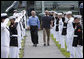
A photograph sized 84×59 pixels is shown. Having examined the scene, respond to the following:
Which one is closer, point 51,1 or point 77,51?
point 77,51

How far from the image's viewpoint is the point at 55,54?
57.3 feet

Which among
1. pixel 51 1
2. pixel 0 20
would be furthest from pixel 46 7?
pixel 0 20

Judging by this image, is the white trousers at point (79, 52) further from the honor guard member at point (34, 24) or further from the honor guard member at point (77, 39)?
the honor guard member at point (34, 24)

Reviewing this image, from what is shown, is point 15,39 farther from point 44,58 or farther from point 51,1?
point 51,1

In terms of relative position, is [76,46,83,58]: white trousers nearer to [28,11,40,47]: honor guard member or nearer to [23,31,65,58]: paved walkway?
[23,31,65,58]: paved walkway

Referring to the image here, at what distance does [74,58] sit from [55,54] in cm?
276

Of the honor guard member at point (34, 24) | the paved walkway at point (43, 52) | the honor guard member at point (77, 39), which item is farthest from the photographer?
the honor guard member at point (34, 24)

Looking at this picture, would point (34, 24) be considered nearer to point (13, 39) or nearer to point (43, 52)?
point (43, 52)

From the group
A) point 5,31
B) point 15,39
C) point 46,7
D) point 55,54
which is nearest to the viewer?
point 5,31

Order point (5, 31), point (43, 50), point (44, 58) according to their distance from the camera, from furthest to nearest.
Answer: point (43, 50)
point (44, 58)
point (5, 31)

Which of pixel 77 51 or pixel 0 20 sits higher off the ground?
pixel 0 20

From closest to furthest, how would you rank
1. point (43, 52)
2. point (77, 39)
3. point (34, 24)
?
1. point (77, 39)
2. point (43, 52)
3. point (34, 24)

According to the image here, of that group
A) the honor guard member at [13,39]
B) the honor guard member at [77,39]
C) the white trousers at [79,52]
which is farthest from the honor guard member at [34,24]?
the white trousers at [79,52]

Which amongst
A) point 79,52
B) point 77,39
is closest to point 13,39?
point 77,39
